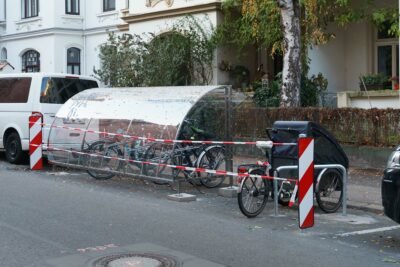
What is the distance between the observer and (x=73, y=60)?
30500 mm

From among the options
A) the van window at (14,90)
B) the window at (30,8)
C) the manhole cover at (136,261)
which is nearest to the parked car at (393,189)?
the manhole cover at (136,261)

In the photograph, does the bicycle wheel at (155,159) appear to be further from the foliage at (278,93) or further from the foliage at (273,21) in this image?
the foliage at (278,93)

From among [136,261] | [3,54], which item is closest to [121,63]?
[136,261]

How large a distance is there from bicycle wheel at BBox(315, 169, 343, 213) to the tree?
626 centimetres

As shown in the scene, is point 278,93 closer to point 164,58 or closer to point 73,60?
point 164,58

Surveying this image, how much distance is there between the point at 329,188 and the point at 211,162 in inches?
102

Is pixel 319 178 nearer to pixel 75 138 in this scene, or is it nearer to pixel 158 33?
pixel 75 138

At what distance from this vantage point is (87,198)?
10.3 meters

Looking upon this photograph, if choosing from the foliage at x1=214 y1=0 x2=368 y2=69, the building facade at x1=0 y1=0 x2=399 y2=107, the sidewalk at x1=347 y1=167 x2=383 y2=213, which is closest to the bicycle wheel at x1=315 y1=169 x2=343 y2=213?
the sidewalk at x1=347 y1=167 x2=383 y2=213

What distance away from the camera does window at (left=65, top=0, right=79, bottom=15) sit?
30236mm

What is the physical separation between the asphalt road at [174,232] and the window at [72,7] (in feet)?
67.8

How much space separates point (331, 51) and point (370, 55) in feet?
4.26

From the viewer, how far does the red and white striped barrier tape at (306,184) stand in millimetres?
7766

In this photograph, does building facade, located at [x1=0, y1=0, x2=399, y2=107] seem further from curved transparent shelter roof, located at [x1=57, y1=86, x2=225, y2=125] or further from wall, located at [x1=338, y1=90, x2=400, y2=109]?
curved transparent shelter roof, located at [x1=57, y1=86, x2=225, y2=125]
